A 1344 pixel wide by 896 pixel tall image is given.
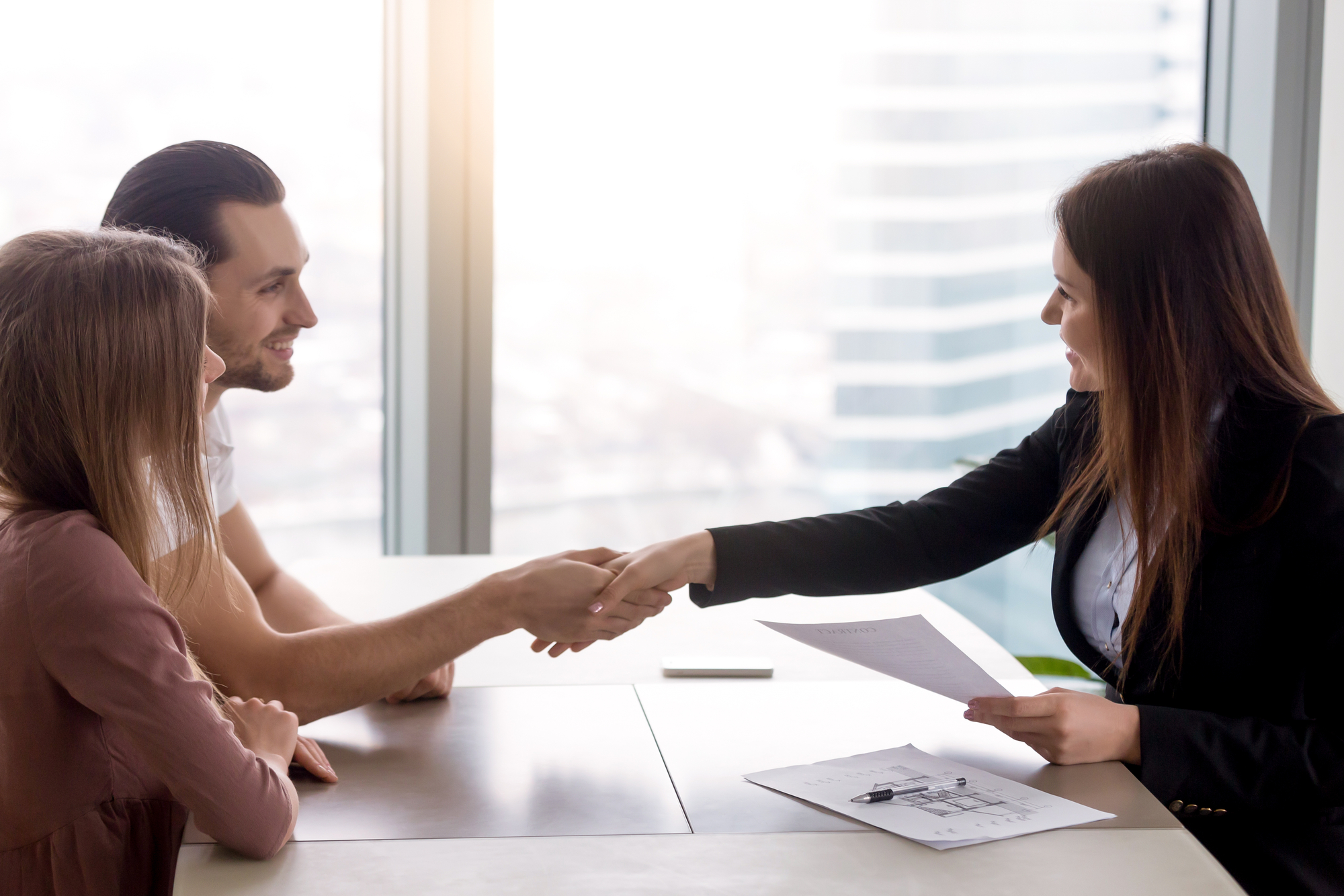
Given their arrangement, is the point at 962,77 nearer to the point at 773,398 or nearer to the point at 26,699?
the point at 773,398

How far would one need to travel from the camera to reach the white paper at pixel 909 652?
110cm

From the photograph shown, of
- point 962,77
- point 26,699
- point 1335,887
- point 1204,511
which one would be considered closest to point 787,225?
point 962,77

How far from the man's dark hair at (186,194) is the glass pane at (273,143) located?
84 cm

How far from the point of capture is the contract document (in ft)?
3.12

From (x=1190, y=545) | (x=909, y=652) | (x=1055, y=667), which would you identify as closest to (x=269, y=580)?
(x=909, y=652)

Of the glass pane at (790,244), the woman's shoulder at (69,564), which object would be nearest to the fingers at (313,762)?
the woman's shoulder at (69,564)

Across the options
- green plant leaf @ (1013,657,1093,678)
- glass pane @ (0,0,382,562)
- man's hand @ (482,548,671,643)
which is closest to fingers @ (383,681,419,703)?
man's hand @ (482,548,671,643)

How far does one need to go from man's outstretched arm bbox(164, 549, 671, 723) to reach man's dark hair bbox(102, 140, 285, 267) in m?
0.53

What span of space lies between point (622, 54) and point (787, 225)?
2.11ft

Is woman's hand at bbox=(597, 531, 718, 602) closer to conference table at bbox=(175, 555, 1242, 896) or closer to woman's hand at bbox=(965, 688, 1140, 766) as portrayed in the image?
conference table at bbox=(175, 555, 1242, 896)

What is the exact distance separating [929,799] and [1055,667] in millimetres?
1686

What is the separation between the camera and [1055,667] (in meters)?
2.56

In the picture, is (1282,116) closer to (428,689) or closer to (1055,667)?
(1055,667)

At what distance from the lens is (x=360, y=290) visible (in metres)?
2.93
